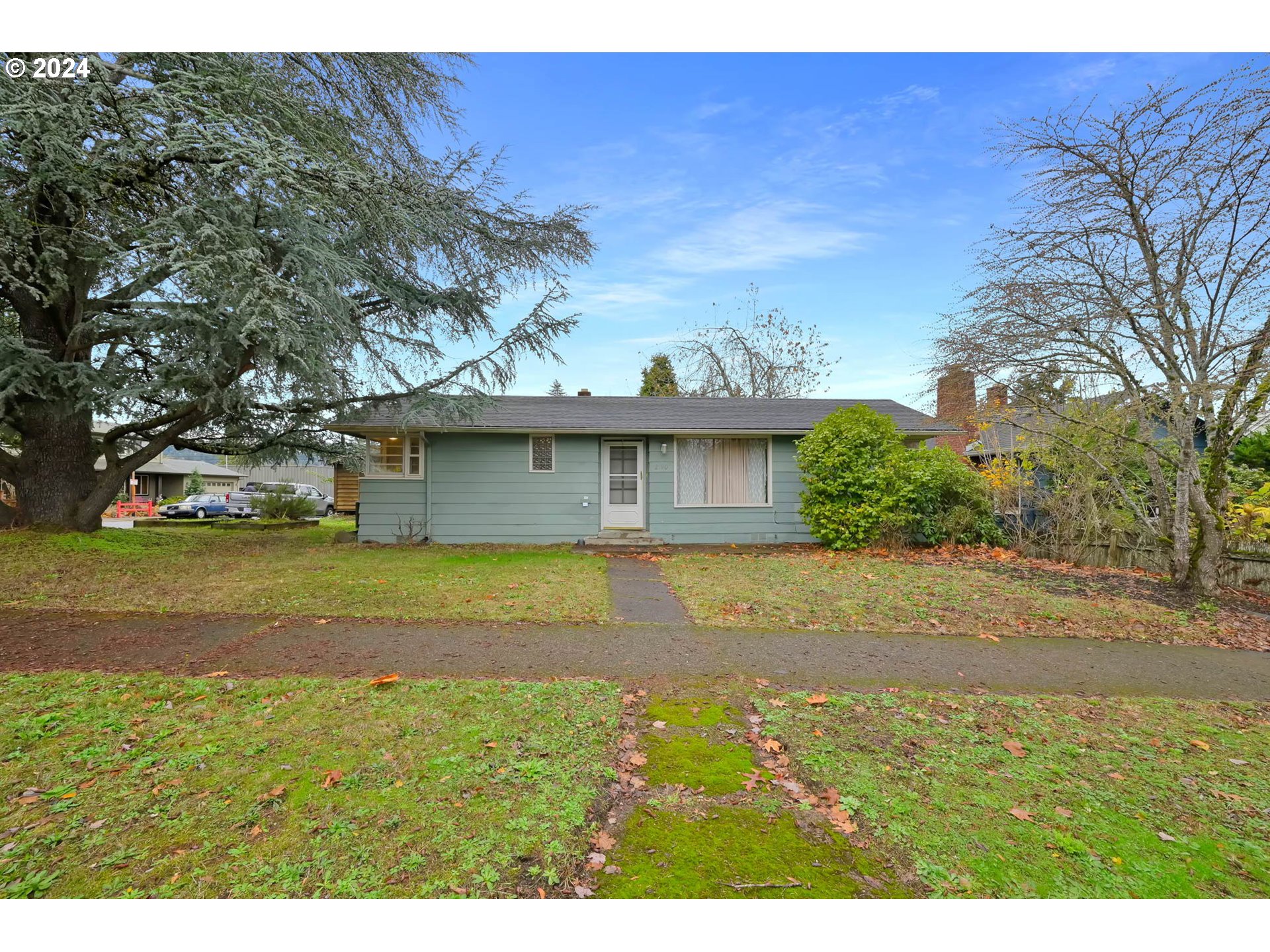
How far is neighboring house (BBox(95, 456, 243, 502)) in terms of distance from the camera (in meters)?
35.2

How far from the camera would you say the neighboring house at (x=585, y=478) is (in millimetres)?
12477

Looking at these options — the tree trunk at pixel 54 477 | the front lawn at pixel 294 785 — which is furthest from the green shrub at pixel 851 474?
the tree trunk at pixel 54 477

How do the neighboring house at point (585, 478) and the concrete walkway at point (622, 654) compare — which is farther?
the neighboring house at point (585, 478)

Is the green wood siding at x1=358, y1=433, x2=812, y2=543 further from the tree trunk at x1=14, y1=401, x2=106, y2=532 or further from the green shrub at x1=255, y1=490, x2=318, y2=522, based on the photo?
the green shrub at x1=255, y1=490, x2=318, y2=522

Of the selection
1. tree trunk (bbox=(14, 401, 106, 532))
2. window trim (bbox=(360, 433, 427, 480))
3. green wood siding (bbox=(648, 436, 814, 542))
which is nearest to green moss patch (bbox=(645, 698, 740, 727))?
green wood siding (bbox=(648, 436, 814, 542))

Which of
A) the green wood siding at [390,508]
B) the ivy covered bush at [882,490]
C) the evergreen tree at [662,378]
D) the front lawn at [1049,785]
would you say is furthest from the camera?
the evergreen tree at [662,378]

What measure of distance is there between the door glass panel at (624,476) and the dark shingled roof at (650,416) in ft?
2.52

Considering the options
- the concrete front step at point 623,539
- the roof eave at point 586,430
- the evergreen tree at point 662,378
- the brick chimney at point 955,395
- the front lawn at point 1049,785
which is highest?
the evergreen tree at point 662,378

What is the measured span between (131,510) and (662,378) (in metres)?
26.5

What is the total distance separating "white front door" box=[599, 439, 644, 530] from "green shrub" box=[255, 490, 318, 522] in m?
12.4

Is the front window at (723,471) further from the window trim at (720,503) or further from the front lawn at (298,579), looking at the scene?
the front lawn at (298,579)

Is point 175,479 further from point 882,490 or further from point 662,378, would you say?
point 882,490

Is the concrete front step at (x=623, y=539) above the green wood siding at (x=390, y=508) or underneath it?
underneath

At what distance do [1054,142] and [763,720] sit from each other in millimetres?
8407
